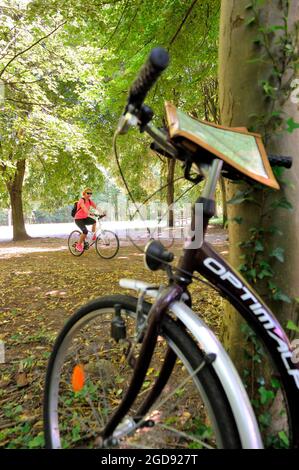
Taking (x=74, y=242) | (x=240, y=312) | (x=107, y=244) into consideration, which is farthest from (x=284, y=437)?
(x=74, y=242)

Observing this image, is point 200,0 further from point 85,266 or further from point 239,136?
point 85,266

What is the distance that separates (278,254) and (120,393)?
1.59m

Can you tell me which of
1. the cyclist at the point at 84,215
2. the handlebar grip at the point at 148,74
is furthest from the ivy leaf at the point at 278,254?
the cyclist at the point at 84,215

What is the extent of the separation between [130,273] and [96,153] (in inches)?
337

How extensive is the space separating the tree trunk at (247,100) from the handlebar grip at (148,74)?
778mm

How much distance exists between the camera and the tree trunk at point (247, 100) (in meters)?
1.70

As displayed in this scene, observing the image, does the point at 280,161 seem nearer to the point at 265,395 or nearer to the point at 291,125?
the point at 291,125

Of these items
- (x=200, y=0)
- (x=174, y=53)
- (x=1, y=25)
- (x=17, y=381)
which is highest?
(x=1, y=25)

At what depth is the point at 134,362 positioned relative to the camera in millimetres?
1501

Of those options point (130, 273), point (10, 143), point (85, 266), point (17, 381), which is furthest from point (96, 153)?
point (17, 381)

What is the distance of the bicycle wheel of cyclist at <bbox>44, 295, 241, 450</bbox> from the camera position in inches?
47.9

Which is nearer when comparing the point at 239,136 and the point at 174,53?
the point at 239,136

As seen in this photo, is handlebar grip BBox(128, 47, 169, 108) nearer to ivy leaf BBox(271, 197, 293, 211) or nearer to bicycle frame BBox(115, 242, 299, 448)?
bicycle frame BBox(115, 242, 299, 448)

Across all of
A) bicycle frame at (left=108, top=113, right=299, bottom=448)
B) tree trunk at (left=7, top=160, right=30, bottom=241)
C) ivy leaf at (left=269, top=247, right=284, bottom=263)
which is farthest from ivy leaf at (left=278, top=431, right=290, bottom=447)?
tree trunk at (left=7, top=160, right=30, bottom=241)
